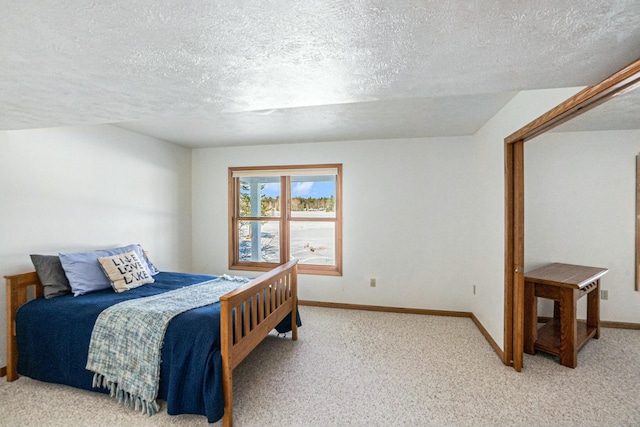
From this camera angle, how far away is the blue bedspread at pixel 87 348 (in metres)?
1.83

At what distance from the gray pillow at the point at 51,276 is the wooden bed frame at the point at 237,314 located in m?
0.09

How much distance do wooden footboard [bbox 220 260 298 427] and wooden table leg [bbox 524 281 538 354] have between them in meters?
2.29

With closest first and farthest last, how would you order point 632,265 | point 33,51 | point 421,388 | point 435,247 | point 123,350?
point 33,51 → point 123,350 → point 421,388 → point 632,265 → point 435,247

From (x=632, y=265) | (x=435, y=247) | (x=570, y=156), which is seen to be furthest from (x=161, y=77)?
(x=632, y=265)

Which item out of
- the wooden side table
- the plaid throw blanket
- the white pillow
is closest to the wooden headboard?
the white pillow

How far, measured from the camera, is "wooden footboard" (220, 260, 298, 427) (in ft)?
6.08

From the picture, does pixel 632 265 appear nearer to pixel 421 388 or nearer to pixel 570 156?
pixel 570 156

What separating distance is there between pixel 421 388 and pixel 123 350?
222 cm

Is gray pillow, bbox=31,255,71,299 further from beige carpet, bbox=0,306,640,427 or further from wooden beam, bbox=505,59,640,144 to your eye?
wooden beam, bbox=505,59,640,144

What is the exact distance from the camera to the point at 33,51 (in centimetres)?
108

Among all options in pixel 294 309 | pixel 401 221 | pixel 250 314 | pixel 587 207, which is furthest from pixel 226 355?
pixel 587 207

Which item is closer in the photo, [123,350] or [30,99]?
[30,99]

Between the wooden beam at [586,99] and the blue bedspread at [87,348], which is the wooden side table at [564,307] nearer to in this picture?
the wooden beam at [586,99]

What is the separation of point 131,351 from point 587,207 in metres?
4.53
